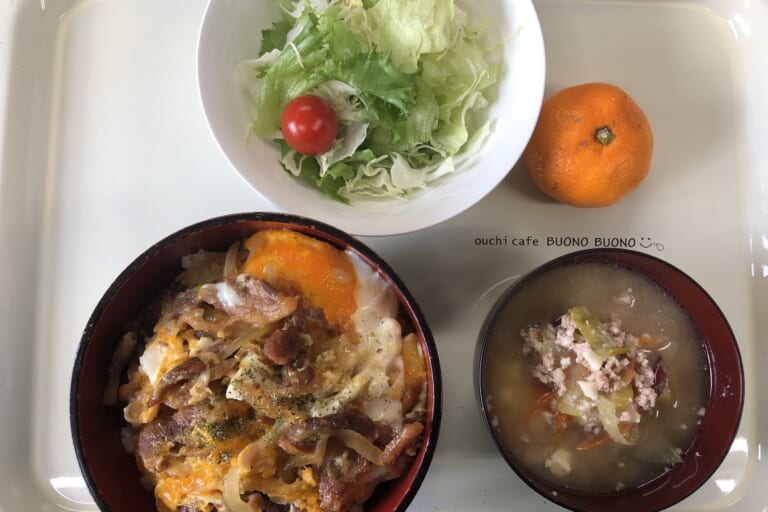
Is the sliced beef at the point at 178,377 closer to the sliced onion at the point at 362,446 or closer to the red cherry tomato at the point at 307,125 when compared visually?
the sliced onion at the point at 362,446

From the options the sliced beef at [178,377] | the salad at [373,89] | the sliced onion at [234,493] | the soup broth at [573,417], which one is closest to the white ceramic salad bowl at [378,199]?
the salad at [373,89]

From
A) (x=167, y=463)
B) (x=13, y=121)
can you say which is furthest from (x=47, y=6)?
(x=167, y=463)

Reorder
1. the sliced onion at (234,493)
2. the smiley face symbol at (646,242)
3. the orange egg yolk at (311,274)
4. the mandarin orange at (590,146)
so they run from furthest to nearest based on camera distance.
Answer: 1. the smiley face symbol at (646,242)
2. the mandarin orange at (590,146)
3. the orange egg yolk at (311,274)
4. the sliced onion at (234,493)

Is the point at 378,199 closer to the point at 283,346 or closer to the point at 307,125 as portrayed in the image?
the point at 307,125

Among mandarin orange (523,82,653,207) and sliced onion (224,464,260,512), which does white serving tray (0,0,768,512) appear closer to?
mandarin orange (523,82,653,207)

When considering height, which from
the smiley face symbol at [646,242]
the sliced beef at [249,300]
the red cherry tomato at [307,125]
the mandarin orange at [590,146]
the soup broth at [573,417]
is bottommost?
the soup broth at [573,417]

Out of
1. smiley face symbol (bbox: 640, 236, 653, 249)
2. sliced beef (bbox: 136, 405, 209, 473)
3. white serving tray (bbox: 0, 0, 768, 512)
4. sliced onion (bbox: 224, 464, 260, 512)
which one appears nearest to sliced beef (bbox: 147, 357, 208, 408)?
sliced beef (bbox: 136, 405, 209, 473)

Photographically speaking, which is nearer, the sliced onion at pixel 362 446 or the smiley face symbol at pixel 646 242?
the sliced onion at pixel 362 446
